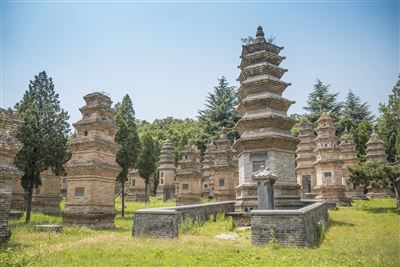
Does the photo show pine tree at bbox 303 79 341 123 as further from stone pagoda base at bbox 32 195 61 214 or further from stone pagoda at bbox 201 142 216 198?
stone pagoda base at bbox 32 195 61 214

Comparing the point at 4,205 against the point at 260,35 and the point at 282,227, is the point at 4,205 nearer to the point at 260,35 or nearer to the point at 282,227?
the point at 282,227

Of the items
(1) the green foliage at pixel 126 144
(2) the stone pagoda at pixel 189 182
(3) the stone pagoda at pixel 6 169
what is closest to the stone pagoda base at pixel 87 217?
(3) the stone pagoda at pixel 6 169

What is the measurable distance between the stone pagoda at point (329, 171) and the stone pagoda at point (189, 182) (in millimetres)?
13013

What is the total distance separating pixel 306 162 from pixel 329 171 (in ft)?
25.0

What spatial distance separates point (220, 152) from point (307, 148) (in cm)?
1257

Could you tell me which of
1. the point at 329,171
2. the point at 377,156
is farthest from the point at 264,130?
the point at 377,156

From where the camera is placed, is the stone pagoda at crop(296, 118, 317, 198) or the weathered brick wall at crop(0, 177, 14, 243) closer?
the weathered brick wall at crop(0, 177, 14, 243)

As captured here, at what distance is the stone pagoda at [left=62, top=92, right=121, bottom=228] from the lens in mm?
20125

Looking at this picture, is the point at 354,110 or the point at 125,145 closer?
the point at 125,145

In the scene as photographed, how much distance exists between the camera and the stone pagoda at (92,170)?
792 inches

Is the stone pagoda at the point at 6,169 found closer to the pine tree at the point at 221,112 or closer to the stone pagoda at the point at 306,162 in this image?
the stone pagoda at the point at 306,162

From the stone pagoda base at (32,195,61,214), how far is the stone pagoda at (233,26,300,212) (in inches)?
765

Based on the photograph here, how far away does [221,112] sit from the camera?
65188 mm

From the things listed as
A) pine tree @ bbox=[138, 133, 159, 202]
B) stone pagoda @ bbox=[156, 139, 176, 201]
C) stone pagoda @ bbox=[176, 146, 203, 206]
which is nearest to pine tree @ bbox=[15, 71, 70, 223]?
stone pagoda @ bbox=[176, 146, 203, 206]
